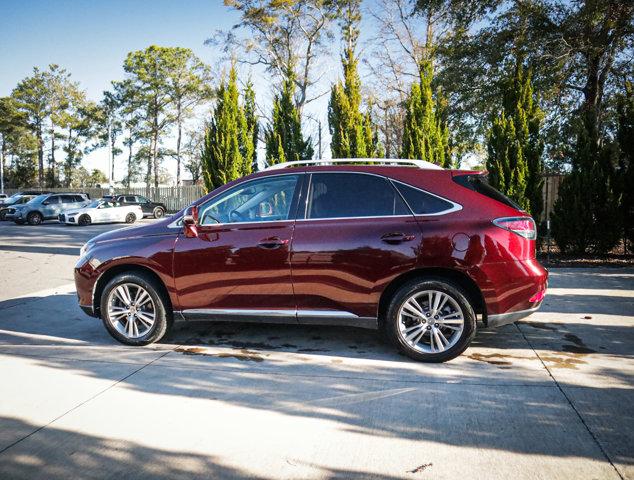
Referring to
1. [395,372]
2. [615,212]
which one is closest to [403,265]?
[395,372]

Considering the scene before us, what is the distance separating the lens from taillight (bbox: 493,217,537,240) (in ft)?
13.5

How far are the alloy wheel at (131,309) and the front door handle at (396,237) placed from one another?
251 cm

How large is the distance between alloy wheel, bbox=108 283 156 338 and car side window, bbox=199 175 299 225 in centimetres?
103

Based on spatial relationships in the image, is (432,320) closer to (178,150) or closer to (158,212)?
(158,212)

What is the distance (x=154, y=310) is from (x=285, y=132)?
10.1m

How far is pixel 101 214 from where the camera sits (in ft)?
86.7

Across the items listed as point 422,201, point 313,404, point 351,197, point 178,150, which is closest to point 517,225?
point 422,201

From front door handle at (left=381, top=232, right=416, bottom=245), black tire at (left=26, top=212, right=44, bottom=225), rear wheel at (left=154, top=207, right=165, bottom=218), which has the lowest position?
front door handle at (left=381, top=232, right=416, bottom=245)

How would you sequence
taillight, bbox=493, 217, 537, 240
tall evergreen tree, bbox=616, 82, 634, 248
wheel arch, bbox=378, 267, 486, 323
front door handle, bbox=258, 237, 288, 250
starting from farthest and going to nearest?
1. tall evergreen tree, bbox=616, 82, 634, 248
2. front door handle, bbox=258, 237, 288, 250
3. wheel arch, bbox=378, 267, 486, 323
4. taillight, bbox=493, 217, 537, 240

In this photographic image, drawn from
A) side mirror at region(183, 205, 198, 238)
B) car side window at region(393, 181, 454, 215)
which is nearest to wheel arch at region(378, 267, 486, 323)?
car side window at region(393, 181, 454, 215)

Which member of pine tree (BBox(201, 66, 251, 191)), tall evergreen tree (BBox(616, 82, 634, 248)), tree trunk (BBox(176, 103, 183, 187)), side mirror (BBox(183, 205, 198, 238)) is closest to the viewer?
side mirror (BBox(183, 205, 198, 238))

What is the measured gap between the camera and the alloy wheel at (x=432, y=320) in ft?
13.8

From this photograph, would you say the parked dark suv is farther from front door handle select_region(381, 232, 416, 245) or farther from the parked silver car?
front door handle select_region(381, 232, 416, 245)

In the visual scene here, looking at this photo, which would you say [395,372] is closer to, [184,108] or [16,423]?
[16,423]
